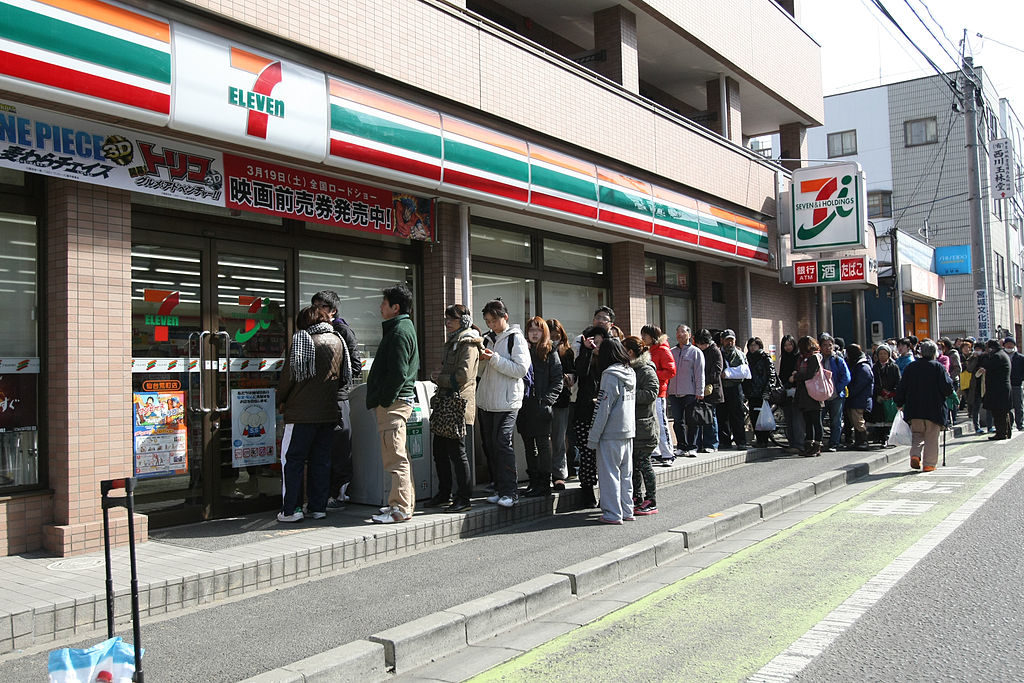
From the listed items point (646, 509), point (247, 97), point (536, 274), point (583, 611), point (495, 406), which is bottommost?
point (583, 611)

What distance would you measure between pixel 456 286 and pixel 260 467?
3.18m

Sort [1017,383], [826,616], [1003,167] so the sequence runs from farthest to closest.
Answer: [1003,167] → [1017,383] → [826,616]

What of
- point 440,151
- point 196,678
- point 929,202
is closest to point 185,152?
point 440,151

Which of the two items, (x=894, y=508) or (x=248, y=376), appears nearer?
(x=248, y=376)

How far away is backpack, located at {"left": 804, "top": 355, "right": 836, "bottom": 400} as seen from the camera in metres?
12.3

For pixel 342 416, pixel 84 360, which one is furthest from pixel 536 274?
pixel 84 360

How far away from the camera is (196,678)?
4.19 metres

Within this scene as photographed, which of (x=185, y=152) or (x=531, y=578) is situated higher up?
(x=185, y=152)

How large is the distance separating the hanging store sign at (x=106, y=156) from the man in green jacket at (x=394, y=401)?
77.2 inches

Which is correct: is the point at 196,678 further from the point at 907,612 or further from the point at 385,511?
the point at 907,612

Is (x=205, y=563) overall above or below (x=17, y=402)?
below

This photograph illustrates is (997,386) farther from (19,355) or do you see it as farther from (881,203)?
(881,203)

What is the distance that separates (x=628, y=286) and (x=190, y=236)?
7.55m

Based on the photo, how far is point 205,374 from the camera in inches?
289
